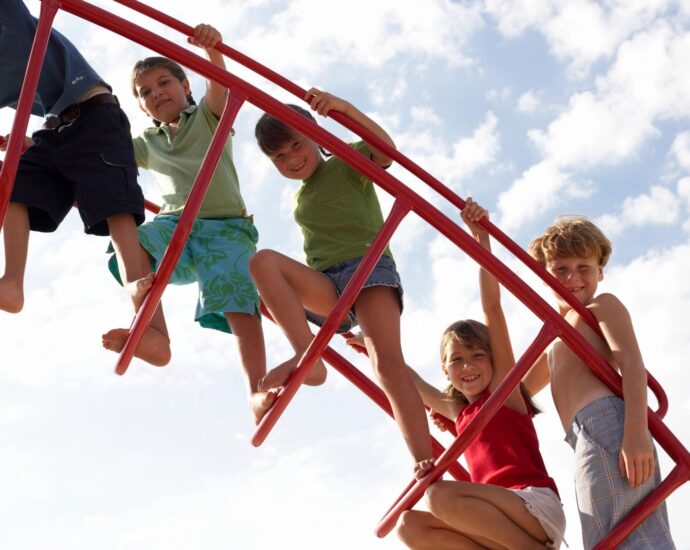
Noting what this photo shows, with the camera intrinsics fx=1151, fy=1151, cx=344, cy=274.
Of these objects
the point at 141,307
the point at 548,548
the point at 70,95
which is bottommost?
the point at 548,548

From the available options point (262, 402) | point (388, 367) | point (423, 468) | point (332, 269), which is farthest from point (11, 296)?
point (423, 468)

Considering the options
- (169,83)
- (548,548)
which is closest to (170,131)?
(169,83)

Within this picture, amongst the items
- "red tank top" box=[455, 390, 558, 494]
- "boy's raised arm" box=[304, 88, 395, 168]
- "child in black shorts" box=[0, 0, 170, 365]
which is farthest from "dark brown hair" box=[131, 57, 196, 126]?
"red tank top" box=[455, 390, 558, 494]

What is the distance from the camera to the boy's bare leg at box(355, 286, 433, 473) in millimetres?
3494

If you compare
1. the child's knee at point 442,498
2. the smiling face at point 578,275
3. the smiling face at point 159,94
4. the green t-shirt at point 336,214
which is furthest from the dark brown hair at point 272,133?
the child's knee at point 442,498

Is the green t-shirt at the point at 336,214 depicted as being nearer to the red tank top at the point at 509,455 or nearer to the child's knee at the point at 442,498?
the red tank top at the point at 509,455

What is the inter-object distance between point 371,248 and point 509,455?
0.99 m

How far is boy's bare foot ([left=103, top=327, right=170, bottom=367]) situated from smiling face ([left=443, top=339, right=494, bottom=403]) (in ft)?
3.35

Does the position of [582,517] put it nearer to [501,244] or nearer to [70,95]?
[501,244]

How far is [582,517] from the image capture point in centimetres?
340

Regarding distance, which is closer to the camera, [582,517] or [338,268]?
[582,517]

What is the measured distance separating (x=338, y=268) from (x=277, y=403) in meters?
0.77

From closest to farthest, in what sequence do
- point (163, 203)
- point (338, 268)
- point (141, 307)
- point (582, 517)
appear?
point (141, 307) → point (582, 517) → point (338, 268) → point (163, 203)

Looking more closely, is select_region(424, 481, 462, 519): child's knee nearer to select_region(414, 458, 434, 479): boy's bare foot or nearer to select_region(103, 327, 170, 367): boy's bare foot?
select_region(414, 458, 434, 479): boy's bare foot
